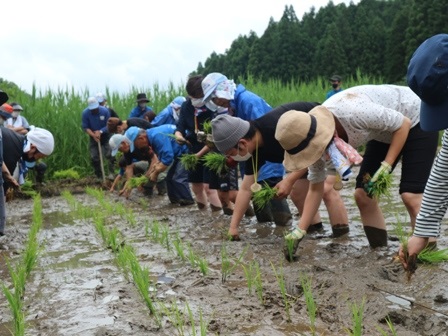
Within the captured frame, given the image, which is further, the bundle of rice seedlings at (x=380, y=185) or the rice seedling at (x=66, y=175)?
the rice seedling at (x=66, y=175)

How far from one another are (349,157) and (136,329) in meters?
1.57

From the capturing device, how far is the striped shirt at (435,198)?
224cm

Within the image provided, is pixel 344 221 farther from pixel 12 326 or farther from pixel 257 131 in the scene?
pixel 12 326

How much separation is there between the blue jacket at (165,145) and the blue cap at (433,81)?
548cm

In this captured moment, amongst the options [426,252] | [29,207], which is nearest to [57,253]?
[426,252]

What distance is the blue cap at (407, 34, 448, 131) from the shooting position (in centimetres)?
183

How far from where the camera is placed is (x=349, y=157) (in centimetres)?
346

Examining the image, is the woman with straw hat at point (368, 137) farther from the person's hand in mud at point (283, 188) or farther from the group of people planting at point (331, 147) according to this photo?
the person's hand in mud at point (283, 188)

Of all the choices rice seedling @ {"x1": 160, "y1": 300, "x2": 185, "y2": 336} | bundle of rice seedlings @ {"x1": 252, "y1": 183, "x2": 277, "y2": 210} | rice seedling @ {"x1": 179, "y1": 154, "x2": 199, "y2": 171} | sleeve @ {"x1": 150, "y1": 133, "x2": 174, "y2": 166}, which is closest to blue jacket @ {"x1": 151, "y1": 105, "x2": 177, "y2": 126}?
sleeve @ {"x1": 150, "y1": 133, "x2": 174, "y2": 166}

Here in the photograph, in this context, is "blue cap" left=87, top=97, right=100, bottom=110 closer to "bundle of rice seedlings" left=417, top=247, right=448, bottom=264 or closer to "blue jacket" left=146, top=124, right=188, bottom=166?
"blue jacket" left=146, top=124, right=188, bottom=166

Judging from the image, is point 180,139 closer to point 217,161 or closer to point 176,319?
point 217,161

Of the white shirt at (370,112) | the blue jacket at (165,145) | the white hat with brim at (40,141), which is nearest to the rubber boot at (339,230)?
the white shirt at (370,112)

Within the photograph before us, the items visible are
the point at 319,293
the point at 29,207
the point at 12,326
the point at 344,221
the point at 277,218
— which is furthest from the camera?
the point at 29,207

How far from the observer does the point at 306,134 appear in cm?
341
